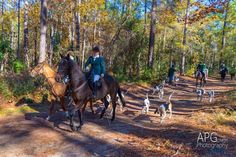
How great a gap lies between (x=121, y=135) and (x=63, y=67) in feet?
9.49

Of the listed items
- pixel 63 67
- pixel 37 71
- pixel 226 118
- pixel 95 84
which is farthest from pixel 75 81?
pixel 226 118

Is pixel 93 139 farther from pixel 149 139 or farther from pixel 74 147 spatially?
pixel 149 139

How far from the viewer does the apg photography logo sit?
863cm

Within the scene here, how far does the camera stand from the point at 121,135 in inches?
396

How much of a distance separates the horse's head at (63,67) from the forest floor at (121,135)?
1809mm

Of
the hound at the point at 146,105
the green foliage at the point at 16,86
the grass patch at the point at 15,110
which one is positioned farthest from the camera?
the green foliage at the point at 16,86

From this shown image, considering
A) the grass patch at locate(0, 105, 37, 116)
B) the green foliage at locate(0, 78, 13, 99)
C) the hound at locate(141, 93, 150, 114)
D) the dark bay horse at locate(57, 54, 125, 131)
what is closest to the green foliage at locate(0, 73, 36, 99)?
the green foliage at locate(0, 78, 13, 99)

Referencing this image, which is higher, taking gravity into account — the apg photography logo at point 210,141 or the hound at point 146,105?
the hound at point 146,105

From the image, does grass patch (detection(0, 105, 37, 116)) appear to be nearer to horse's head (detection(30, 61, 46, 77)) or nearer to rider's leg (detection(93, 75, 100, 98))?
horse's head (detection(30, 61, 46, 77))

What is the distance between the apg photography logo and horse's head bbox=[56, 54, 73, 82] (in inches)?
182

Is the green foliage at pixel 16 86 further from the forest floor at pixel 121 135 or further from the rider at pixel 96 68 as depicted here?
the rider at pixel 96 68

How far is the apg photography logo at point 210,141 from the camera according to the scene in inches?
340

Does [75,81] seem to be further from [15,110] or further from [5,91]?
[5,91]

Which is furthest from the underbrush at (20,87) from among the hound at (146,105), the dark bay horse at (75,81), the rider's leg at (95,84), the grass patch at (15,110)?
the hound at (146,105)
